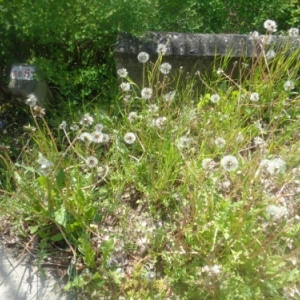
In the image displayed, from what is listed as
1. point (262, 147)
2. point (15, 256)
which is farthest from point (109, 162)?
point (262, 147)

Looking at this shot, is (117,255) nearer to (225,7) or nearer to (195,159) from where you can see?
(195,159)

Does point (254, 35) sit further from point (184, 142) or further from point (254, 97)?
point (184, 142)

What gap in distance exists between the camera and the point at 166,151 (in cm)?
232

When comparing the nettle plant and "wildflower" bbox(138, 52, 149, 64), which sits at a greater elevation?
"wildflower" bbox(138, 52, 149, 64)

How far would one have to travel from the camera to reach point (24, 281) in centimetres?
211

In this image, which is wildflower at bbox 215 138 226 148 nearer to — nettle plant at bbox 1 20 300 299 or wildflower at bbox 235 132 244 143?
nettle plant at bbox 1 20 300 299

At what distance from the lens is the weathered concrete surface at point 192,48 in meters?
2.67

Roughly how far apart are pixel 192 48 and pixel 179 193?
1054mm

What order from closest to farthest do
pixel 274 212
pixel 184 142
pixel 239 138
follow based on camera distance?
pixel 274 212 < pixel 184 142 < pixel 239 138

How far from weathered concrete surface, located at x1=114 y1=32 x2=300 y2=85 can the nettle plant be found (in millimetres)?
69

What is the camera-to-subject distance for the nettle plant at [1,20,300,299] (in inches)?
76.9

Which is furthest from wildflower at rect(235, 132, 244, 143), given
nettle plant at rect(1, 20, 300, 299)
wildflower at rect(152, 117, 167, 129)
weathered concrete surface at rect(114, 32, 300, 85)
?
weathered concrete surface at rect(114, 32, 300, 85)

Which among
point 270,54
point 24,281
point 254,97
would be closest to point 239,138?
point 254,97

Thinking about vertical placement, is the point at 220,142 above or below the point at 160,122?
below
